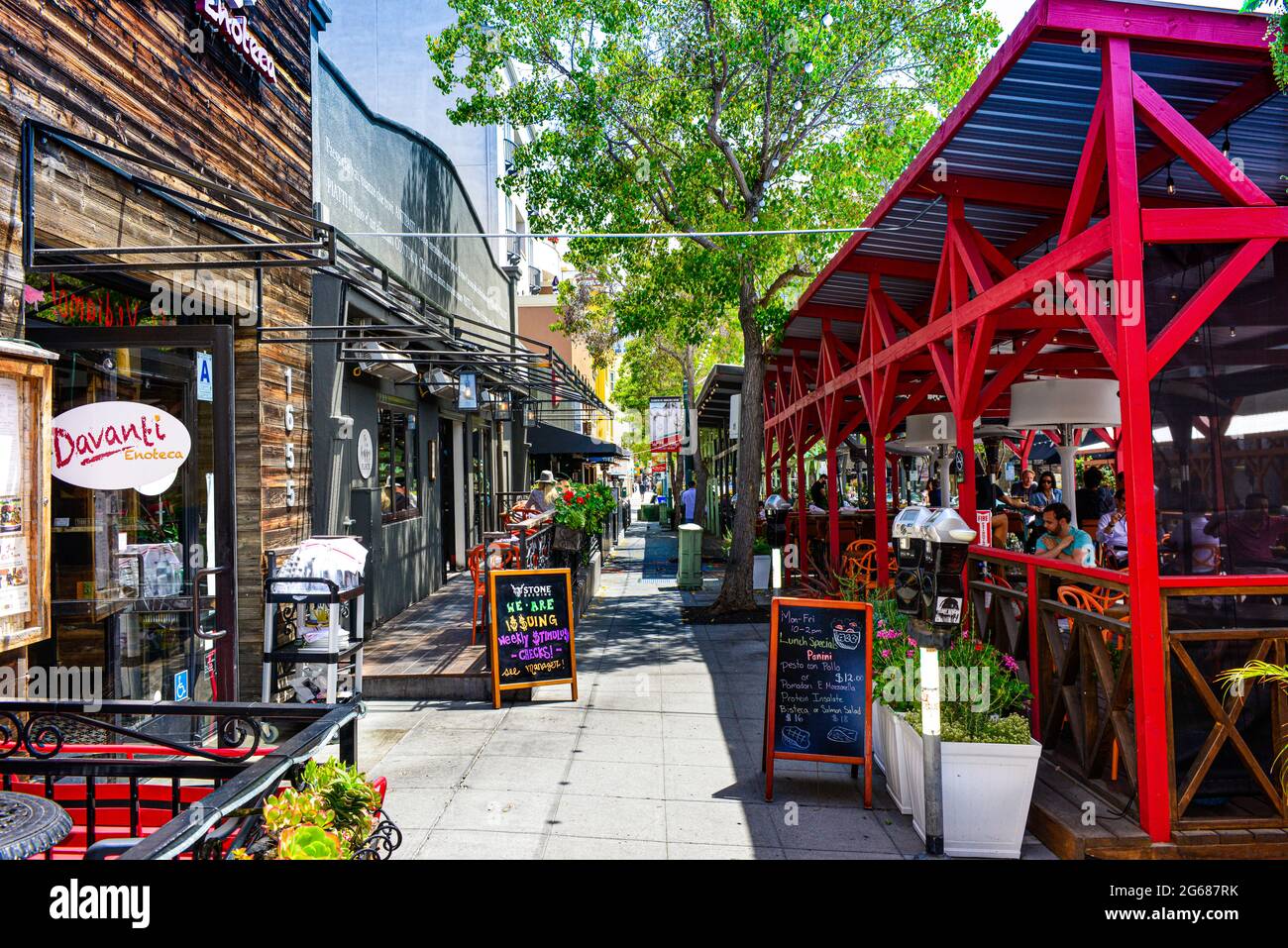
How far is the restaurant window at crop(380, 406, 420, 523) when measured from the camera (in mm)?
10906

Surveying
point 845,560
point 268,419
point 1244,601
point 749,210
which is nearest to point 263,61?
point 268,419

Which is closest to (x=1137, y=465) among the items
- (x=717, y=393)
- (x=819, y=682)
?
(x=819, y=682)

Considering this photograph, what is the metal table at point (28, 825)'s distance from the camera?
227 cm

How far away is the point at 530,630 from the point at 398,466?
4884 millimetres

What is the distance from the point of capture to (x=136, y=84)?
5.50m

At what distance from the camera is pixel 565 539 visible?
1097 centimetres

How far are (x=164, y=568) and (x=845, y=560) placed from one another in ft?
30.9

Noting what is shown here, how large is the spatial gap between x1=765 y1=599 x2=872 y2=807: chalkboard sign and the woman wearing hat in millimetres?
6208

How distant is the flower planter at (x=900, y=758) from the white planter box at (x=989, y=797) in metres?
0.30

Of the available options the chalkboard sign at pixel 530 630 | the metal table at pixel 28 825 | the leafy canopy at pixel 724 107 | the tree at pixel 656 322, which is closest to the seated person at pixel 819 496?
the tree at pixel 656 322

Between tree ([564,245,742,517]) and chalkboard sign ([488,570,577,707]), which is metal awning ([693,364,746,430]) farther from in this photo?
chalkboard sign ([488,570,577,707])

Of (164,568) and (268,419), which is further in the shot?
(268,419)
